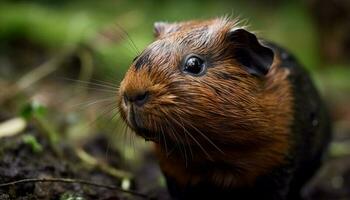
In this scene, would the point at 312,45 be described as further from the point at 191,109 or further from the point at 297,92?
the point at 191,109

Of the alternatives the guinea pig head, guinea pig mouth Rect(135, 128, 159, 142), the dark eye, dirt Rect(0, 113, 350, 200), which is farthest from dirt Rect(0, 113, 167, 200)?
the dark eye

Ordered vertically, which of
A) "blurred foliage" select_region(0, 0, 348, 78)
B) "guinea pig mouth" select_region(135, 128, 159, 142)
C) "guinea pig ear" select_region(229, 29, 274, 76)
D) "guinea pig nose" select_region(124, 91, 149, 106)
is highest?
"blurred foliage" select_region(0, 0, 348, 78)

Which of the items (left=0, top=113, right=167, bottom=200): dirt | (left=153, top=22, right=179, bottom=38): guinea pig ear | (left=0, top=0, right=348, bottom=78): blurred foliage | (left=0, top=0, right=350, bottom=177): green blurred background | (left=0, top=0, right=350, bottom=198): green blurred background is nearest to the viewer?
(left=0, top=113, right=167, bottom=200): dirt

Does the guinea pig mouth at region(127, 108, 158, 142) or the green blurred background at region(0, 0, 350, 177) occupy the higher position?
the green blurred background at region(0, 0, 350, 177)

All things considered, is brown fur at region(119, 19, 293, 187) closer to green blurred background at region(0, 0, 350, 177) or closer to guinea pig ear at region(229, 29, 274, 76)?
guinea pig ear at region(229, 29, 274, 76)

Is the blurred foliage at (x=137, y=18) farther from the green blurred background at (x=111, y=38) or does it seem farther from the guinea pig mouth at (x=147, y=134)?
the guinea pig mouth at (x=147, y=134)

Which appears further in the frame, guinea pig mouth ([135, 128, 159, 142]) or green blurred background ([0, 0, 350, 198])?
green blurred background ([0, 0, 350, 198])

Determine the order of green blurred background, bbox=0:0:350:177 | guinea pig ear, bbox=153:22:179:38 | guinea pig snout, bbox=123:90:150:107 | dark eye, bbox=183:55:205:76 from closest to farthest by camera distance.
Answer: guinea pig snout, bbox=123:90:150:107 < dark eye, bbox=183:55:205:76 < guinea pig ear, bbox=153:22:179:38 < green blurred background, bbox=0:0:350:177

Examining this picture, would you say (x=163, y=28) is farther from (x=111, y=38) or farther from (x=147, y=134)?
(x=111, y=38)
